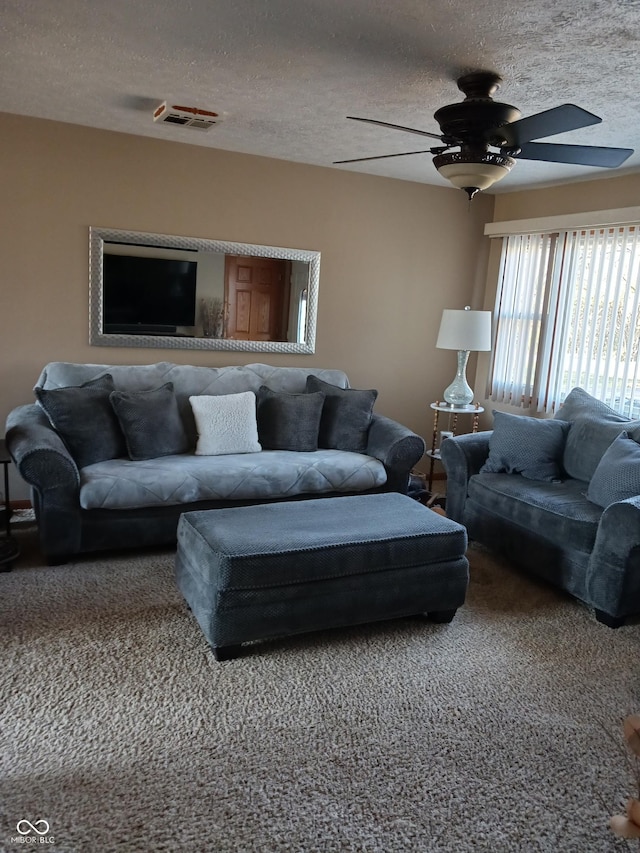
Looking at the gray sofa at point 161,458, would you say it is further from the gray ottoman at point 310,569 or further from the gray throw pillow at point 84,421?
the gray ottoman at point 310,569

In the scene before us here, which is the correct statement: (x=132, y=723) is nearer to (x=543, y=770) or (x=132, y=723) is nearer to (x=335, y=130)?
(x=543, y=770)

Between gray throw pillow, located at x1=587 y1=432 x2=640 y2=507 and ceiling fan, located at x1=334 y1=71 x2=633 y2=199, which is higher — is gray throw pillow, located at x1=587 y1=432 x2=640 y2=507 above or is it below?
below

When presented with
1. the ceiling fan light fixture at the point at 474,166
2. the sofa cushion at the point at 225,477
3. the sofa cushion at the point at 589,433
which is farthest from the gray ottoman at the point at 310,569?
the ceiling fan light fixture at the point at 474,166

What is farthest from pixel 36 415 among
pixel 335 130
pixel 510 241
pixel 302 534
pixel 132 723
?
pixel 510 241

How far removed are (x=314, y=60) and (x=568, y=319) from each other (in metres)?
2.91

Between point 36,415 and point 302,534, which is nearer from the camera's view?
point 302,534

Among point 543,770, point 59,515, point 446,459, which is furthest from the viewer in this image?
point 446,459

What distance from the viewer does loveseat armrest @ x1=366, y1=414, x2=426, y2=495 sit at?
4.16m

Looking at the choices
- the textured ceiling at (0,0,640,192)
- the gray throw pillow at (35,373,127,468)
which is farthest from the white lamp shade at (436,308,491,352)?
the gray throw pillow at (35,373,127,468)

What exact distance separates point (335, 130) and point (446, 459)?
2085 millimetres

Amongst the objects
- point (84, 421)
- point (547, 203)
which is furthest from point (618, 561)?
point (547, 203)

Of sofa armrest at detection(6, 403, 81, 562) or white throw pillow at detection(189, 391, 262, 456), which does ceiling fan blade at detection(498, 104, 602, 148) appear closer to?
white throw pillow at detection(189, 391, 262, 456)

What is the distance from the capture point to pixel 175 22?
2.41m

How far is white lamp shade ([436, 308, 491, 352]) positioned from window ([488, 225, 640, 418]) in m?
0.51
